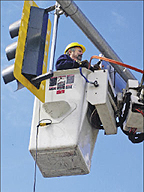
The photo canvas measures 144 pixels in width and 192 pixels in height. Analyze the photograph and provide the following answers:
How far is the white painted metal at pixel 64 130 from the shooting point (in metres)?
6.38

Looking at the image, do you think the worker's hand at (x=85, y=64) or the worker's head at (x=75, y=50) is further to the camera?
the worker's head at (x=75, y=50)

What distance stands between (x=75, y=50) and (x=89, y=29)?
2.39 ft

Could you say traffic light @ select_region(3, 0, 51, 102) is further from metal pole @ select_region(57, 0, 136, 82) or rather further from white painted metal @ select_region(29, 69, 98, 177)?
metal pole @ select_region(57, 0, 136, 82)

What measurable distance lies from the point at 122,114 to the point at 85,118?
1.99ft

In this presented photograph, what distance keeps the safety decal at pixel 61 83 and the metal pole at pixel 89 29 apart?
79 cm

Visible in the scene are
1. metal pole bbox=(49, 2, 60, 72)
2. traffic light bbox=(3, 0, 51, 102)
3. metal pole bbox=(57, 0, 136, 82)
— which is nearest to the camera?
metal pole bbox=(49, 2, 60, 72)

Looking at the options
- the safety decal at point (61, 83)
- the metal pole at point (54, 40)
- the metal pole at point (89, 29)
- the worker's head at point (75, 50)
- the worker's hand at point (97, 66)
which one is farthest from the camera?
the worker's head at point (75, 50)

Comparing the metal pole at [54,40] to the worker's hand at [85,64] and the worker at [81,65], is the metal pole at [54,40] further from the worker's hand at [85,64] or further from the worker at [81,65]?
the worker's hand at [85,64]

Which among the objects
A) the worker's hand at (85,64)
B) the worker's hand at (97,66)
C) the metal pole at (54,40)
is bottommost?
the worker's hand at (97,66)

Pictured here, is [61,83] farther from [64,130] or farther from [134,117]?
[134,117]

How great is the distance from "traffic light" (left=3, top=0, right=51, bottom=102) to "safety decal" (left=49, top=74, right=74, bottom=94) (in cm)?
15

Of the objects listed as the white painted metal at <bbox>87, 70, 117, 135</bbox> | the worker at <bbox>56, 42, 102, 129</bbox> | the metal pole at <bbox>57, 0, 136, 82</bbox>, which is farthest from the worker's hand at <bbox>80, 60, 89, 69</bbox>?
the metal pole at <bbox>57, 0, 136, 82</bbox>

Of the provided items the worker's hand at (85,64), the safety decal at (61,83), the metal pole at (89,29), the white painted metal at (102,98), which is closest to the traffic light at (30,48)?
the safety decal at (61,83)

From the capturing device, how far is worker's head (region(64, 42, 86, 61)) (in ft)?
25.3
